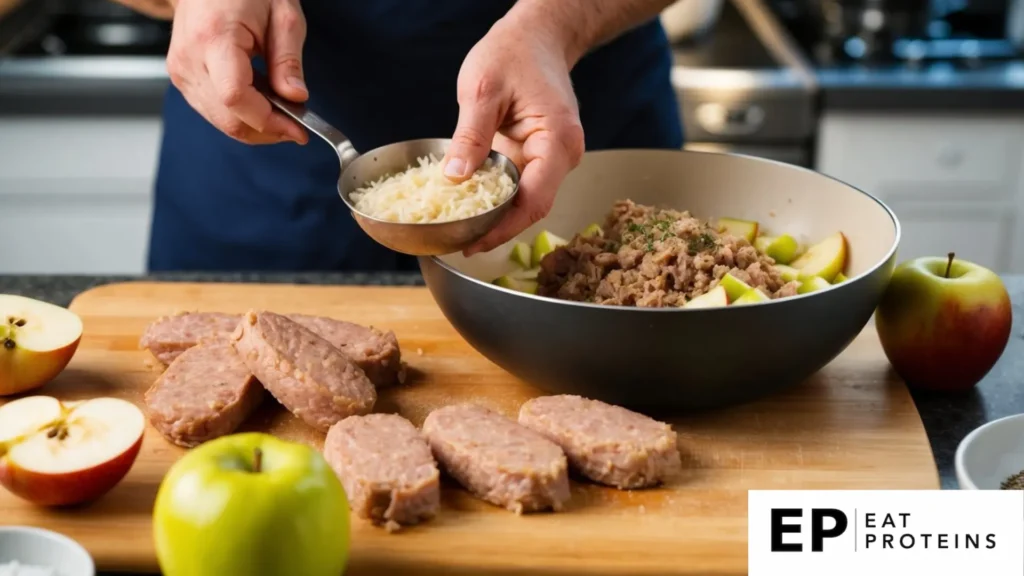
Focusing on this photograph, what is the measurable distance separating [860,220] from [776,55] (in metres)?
1.90

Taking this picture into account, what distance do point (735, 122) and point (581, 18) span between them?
5.06 feet

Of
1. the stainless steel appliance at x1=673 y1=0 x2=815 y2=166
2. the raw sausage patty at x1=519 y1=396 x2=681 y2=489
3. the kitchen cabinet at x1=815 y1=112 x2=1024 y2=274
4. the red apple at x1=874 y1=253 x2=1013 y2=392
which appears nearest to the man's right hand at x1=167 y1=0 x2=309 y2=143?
the raw sausage patty at x1=519 y1=396 x2=681 y2=489

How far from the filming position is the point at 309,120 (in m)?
1.87

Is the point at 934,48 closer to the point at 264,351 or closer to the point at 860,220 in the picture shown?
the point at 860,220

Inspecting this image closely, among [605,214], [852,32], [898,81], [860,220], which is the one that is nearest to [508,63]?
[605,214]

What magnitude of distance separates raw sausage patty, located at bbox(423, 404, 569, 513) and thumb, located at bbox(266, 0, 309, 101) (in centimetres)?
62

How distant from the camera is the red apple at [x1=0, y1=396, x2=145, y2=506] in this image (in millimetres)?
1467

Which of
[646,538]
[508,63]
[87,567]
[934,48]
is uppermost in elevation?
[508,63]

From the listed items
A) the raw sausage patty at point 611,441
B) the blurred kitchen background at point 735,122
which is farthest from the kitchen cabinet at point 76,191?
the raw sausage patty at point 611,441

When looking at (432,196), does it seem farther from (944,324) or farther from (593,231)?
(944,324)

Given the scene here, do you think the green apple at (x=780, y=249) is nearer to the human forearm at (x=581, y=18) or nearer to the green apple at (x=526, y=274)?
the green apple at (x=526, y=274)

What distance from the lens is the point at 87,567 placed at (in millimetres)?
1233

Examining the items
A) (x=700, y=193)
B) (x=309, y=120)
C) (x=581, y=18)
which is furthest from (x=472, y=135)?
(x=700, y=193)

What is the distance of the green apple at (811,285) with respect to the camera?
1840mm
